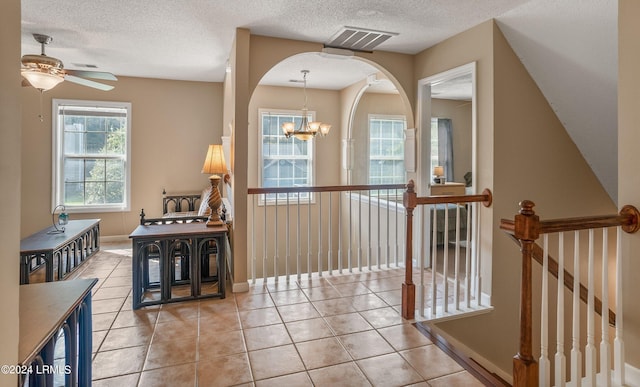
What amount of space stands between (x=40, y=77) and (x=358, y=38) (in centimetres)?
298

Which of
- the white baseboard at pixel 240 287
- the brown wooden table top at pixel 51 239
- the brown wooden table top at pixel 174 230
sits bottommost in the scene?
the white baseboard at pixel 240 287

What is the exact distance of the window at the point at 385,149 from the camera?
20.6 feet

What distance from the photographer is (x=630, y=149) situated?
1.97 m

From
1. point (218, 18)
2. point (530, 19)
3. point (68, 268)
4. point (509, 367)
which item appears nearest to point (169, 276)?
point (68, 268)

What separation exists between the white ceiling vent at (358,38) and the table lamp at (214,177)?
167cm

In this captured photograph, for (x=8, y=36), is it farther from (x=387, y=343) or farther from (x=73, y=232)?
(x=73, y=232)

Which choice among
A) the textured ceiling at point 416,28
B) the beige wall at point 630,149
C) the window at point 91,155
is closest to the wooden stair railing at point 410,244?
the beige wall at point 630,149

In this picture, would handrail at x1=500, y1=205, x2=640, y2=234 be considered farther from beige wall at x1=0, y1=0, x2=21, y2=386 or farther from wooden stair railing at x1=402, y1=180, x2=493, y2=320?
beige wall at x1=0, y1=0, x2=21, y2=386

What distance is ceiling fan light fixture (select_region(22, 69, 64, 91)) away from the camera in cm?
Result: 303

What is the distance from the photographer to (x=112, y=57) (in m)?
4.28

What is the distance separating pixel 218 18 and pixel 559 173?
350 cm

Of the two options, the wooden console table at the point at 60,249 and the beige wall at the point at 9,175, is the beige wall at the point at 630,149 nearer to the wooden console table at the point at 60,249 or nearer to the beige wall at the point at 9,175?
the beige wall at the point at 9,175

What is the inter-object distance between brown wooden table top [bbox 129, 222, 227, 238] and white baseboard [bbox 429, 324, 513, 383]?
205 cm

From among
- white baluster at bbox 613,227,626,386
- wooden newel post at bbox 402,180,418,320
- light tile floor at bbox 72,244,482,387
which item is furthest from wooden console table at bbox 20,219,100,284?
white baluster at bbox 613,227,626,386
